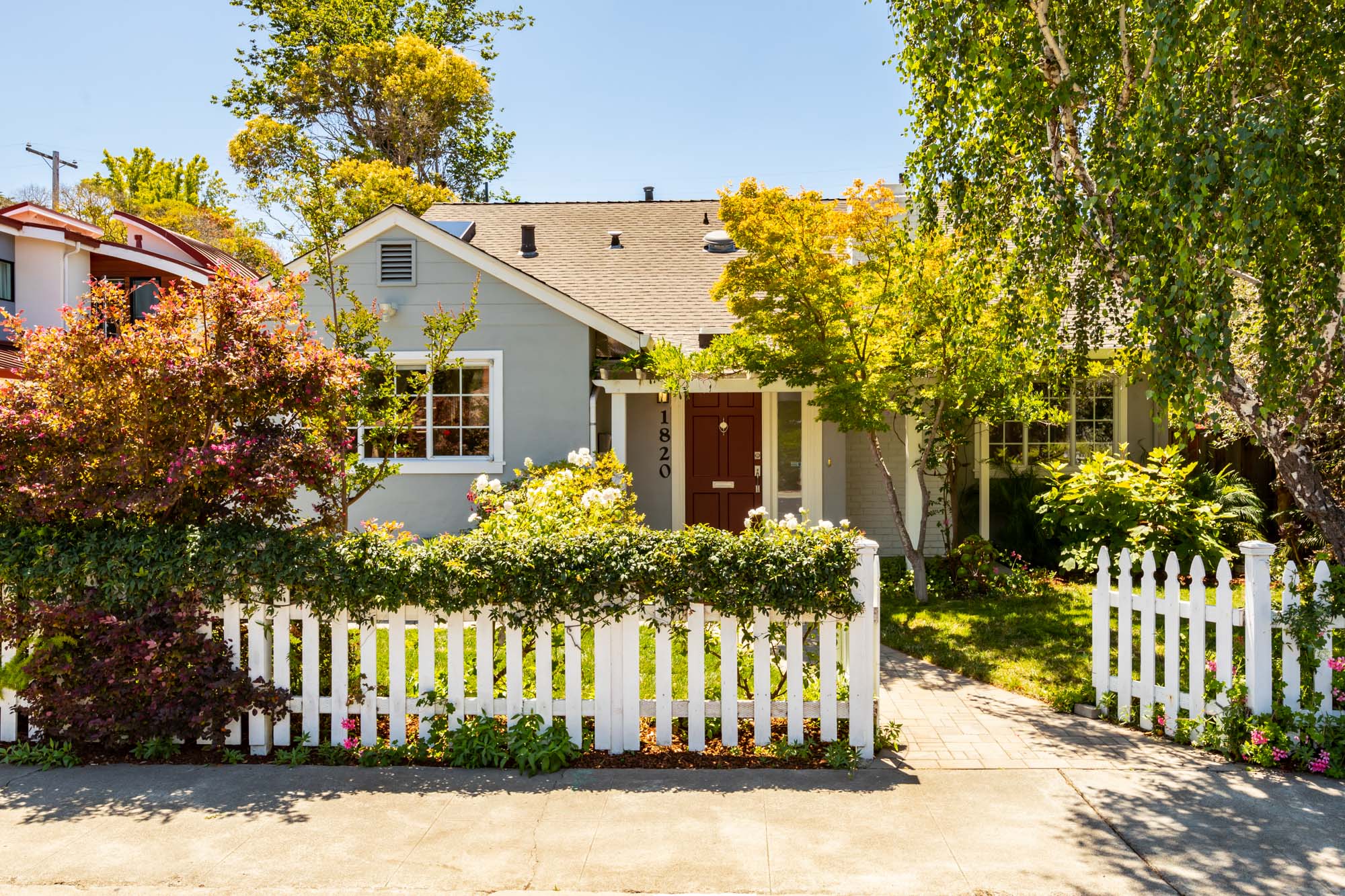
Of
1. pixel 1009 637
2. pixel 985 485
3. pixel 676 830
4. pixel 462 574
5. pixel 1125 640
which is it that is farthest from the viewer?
pixel 985 485

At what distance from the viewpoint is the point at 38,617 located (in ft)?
16.5

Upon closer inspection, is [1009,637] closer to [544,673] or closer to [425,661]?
[544,673]

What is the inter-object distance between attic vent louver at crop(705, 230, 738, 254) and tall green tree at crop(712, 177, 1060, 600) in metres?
5.80

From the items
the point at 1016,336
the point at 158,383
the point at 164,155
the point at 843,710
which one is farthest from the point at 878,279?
the point at 164,155

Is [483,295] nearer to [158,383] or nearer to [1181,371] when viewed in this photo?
[158,383]

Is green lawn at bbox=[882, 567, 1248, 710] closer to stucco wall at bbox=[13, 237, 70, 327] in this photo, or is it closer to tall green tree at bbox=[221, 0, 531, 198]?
stucco wall at bbox=[13, 237, 70, 327]

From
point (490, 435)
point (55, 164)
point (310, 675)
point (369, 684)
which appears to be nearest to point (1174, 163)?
point (369, 684)

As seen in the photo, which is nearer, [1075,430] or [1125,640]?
[1125,640]

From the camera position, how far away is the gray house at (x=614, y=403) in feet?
36.7

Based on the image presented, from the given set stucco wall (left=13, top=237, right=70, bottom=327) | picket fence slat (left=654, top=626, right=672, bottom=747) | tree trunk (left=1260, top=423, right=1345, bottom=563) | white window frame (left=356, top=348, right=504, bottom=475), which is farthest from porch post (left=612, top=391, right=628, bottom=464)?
stucco wall (left=13, top=237, right=70, bottom=327)

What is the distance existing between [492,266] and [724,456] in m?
3.92

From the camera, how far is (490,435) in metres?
11.3

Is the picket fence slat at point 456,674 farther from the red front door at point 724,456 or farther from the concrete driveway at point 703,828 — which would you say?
the red front door at point 724,456

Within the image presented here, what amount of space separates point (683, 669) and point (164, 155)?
42.7 metres
